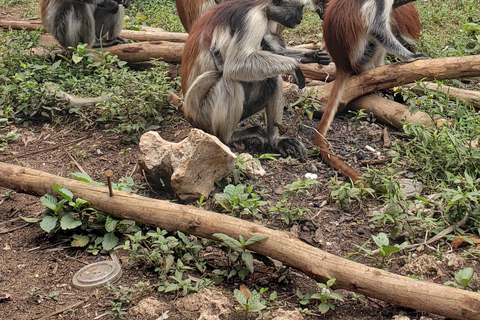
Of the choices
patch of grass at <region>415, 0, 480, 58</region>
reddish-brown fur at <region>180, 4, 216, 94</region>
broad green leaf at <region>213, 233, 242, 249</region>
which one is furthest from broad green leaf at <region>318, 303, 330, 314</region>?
patch of grass at <region>415, 0, 480, 58</region>

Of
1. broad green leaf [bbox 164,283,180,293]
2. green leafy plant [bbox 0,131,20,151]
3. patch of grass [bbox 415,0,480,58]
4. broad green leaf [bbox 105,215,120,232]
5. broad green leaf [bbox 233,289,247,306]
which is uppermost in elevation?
patch of grass [bbox 415,0,480,58]

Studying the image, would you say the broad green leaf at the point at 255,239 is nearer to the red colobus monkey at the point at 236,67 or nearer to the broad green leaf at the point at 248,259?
the broad green leaf at the point at 248,259

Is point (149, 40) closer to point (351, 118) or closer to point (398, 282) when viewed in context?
point (351, 118)

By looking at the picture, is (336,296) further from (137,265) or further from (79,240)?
(79,240)

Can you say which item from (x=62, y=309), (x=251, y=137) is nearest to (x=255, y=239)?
(x=62, y=309)

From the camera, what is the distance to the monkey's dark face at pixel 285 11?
583cm

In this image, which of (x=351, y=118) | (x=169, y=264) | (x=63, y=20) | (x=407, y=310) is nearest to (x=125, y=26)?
(x=63, y=20)

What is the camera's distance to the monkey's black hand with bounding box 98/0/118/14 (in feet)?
26.7

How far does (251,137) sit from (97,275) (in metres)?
2.88

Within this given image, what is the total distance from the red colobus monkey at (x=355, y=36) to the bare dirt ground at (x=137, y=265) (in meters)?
1.28

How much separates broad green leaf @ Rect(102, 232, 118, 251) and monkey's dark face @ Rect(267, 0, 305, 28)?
10.0ft

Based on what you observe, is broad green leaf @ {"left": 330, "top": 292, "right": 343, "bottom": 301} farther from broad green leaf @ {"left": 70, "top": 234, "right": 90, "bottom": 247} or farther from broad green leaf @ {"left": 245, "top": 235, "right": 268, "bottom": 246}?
broad green leaf @ {"left": 70, "top": 234, "right": 90, "bottom": 247}

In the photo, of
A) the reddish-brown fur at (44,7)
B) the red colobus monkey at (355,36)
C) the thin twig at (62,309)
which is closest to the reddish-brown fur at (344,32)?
the red colobus monkey at (355,36)

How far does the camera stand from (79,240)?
4254mm
